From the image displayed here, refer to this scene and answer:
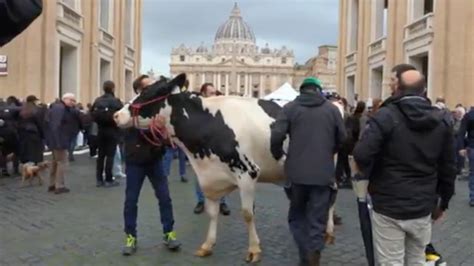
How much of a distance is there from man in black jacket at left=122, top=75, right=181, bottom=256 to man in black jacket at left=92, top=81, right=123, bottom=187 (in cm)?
546

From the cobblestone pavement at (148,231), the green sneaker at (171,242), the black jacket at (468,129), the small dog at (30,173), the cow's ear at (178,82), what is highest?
the cow's ear at (178,82)

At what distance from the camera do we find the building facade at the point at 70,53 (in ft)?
74.2

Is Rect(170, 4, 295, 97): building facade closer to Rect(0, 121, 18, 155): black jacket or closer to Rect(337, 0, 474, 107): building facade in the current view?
Rect(337, 0, 474, 107): building facade

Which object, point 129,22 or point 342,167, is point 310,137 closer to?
point 342,167

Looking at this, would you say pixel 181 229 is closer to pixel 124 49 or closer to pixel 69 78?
pixel 69 78

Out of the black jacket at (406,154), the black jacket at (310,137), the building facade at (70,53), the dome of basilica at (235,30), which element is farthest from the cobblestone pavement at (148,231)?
the dome of basilica at (235,30)

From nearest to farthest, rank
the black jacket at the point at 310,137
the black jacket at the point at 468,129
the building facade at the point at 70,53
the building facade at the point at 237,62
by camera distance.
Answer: the black jacket at the point at 310,137, the black jacket at the point at 468,129, the building facade at the point at 70,53, the building facade at the point at 237,62

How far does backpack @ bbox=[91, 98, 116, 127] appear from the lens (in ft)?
41.8

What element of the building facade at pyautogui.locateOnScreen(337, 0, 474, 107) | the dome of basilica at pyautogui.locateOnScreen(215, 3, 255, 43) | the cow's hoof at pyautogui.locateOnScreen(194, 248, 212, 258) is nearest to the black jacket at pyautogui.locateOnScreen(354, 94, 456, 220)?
the cow's hoof at pyautogui.locateOnScreen(194, 248, 212, 258)

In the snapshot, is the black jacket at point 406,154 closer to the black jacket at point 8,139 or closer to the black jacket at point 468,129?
the black jacket at point 468,129

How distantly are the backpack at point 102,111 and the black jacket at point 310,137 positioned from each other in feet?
23.4

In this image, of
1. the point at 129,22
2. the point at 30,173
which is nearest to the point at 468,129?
the point at 30,173

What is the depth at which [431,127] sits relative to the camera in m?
4.60

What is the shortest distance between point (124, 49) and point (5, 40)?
136ft
